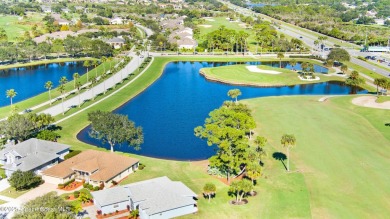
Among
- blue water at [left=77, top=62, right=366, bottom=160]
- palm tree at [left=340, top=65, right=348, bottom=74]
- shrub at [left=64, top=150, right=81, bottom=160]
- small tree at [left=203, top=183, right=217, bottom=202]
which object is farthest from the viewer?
palm tree at [left=340, top=65, right=348, bottom=74]

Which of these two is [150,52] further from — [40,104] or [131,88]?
[40,104]

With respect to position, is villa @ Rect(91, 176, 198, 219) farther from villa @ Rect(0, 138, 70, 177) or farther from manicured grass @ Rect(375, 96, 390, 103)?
manicured grass @ Rect(375, 96, 390, 103)

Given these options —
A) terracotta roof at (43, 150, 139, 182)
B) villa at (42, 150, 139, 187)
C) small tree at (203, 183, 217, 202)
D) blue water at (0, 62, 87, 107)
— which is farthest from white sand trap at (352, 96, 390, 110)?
blue water at (0, 62, 87, 107)

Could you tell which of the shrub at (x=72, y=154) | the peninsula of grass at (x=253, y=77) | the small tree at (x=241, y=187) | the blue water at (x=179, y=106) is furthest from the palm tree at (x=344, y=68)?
the shrub at (x=72, y=154)

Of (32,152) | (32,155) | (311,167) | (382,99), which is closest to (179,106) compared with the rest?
(32,152)

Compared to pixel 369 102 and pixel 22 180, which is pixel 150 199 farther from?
pixel 369 102
